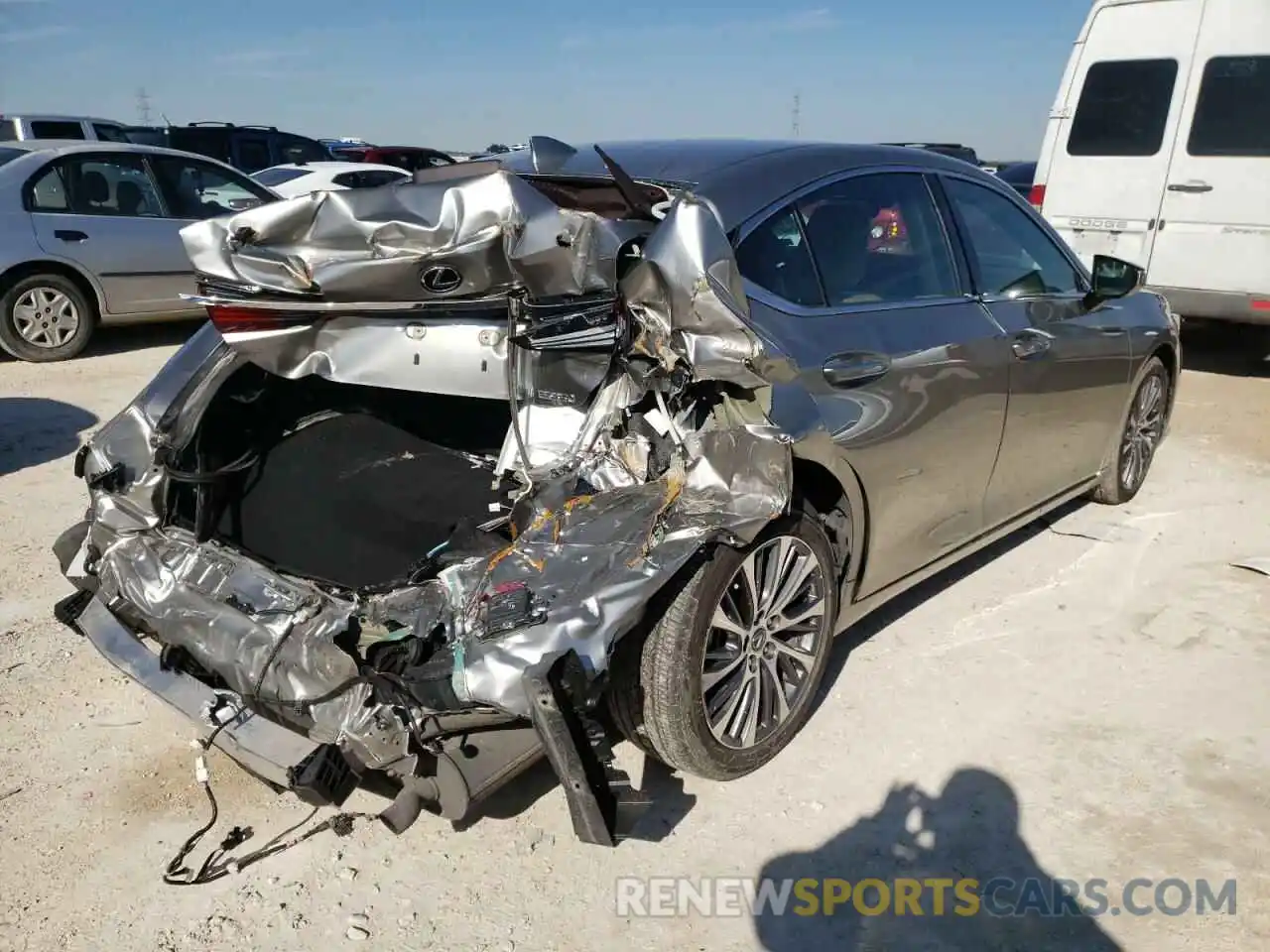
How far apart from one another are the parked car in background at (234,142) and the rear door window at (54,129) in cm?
66

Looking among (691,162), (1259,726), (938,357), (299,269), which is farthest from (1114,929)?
(299,269)

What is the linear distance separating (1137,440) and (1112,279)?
3.95 feet

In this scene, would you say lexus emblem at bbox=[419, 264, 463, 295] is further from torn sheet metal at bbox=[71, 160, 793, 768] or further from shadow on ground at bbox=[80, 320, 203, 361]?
shadow on ground at bbox=[80, 320, 203, 361]

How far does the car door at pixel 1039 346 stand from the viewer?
151 inches

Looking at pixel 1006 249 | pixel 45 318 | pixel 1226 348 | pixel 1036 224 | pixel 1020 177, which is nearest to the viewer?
pixel 1006 249

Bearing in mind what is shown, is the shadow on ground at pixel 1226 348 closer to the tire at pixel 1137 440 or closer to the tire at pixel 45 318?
the tire at pixel 1137 440

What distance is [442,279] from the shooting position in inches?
100

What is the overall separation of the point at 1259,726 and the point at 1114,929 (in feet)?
4.05

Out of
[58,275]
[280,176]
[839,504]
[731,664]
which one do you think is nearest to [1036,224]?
[839,504]

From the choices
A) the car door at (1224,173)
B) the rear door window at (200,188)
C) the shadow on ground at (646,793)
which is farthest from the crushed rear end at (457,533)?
the car door at (1224,173)

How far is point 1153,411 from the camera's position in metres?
5.40

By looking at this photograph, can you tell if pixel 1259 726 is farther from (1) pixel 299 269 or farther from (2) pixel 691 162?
(1) pixel 299 269

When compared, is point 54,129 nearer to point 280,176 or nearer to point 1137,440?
point 280,176

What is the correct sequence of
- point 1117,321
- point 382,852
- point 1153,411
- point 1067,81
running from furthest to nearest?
point 1067,81, point 1153,411, point 1117,321, point 382,852
